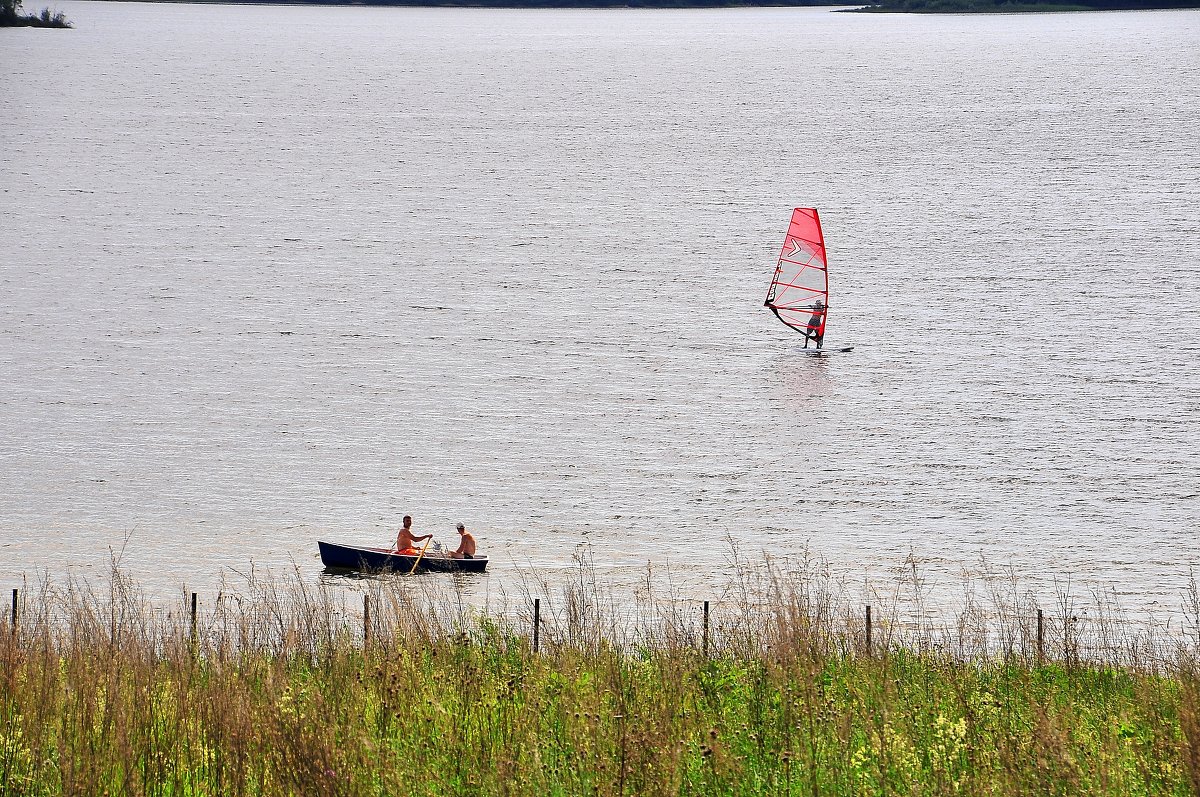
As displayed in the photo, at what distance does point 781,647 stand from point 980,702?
1919 millimetres

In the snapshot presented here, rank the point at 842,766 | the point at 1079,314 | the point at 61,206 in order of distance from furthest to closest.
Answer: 1. the point at 61,206
2. the point at 1079,314
3. the point at 842,766

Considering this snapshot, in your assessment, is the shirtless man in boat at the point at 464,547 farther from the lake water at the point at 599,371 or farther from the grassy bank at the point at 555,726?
the grassy bank at the point at 555,726

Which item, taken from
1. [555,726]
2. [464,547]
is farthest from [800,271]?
[555,726]

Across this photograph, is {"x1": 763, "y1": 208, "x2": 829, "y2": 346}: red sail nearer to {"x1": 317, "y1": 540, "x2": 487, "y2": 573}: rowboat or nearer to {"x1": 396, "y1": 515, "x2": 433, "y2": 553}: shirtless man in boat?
{"x1": 396, "y1": 515, "x2": 433, "y2": 553}: shirtless man in boat

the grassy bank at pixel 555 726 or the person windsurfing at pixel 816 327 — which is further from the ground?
the person windsurfing at pixel 816 327

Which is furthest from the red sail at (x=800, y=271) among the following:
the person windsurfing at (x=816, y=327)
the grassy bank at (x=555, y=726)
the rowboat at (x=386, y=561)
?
the grassy bank at (x=555, y=726)

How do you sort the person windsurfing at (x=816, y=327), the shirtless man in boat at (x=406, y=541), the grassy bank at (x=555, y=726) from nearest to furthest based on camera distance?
the grassy bank at (x=555, y=726), the shirtless man in boat at (x=406, y=541), the person windsurfing at (x=816, y=327)

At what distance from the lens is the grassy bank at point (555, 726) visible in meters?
8.76

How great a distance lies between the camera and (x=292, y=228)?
90688 millimetres

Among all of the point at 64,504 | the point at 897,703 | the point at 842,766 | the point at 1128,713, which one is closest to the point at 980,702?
the point at 897,703

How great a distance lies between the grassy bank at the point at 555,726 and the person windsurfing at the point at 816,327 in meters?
47.3

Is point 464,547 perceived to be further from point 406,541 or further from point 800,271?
point 800,271

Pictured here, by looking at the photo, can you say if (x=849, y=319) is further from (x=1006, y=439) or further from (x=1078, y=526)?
(x=1078, y=526)

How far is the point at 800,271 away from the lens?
66.8 metres
